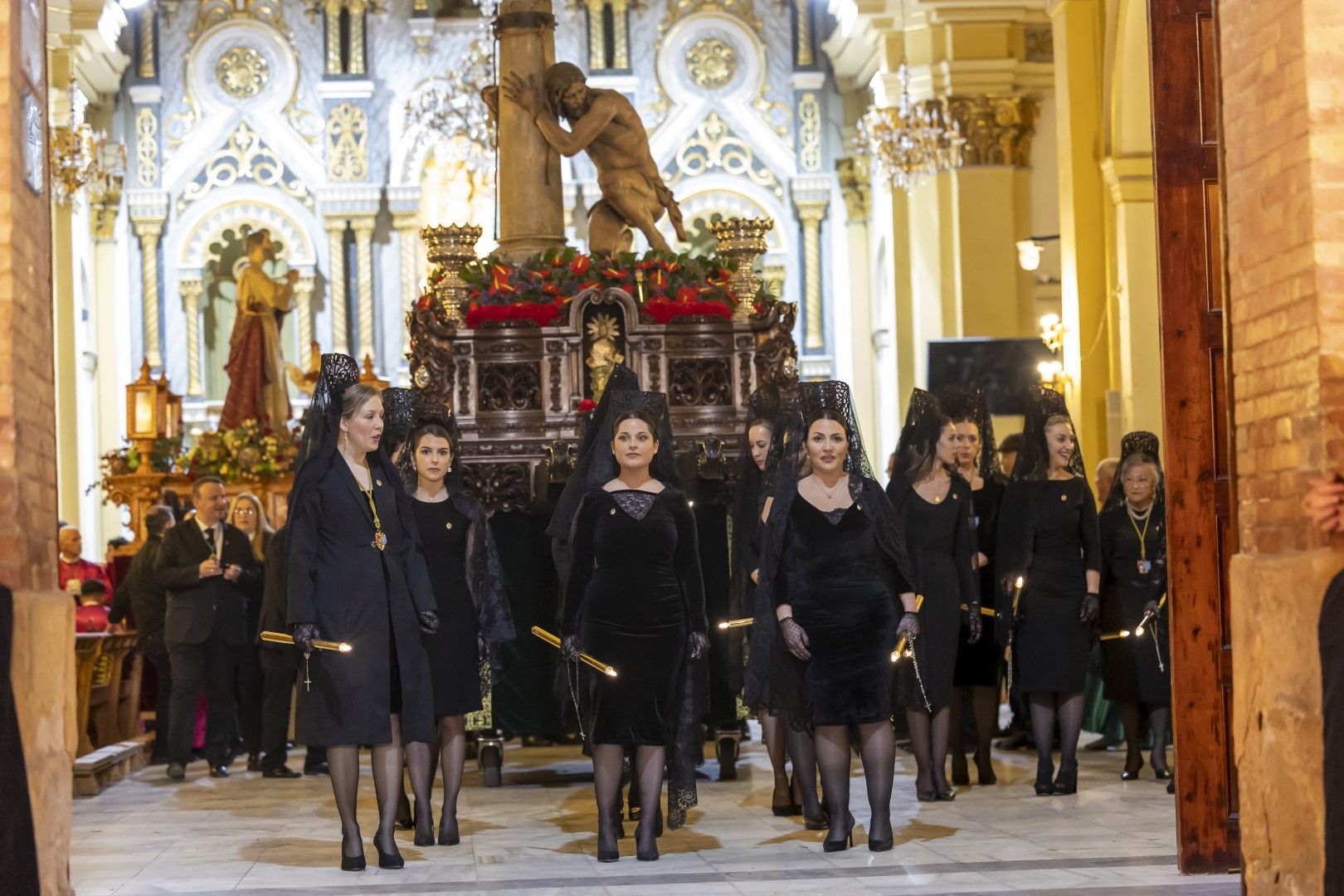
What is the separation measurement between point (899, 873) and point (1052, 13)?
12110 millimetres

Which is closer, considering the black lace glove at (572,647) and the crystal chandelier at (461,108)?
the black lace glove at (572,647)

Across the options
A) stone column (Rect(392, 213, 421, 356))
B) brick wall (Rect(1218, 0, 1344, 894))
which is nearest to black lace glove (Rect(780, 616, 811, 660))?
brick wall (Rect(1218, 0, 1344, 894))

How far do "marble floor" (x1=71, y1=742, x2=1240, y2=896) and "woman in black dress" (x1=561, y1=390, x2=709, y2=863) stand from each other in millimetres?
412

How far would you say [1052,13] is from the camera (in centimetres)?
1750

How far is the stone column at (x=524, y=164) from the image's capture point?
1254cm

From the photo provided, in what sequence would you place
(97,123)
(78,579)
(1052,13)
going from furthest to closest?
(97,123) → (1052,13) → (78,579)

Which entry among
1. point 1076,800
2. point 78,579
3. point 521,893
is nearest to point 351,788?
point 521,893

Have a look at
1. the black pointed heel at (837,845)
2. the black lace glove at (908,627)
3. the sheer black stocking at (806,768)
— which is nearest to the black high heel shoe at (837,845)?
the black pointed heel at (837,845)

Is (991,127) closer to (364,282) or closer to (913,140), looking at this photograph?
(913,140)

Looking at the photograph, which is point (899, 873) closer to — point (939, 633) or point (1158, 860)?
point (1158, 860)

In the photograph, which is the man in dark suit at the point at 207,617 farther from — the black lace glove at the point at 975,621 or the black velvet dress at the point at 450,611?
the black lace glove at the point at 975,621

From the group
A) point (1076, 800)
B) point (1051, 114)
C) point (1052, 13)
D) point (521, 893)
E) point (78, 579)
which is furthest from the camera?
point (1051, 114)

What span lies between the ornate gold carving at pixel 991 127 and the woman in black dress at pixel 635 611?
13.7 meters

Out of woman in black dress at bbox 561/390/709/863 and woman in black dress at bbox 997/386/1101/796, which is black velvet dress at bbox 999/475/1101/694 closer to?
woman in black dress at bbox 997/386/1101/796
